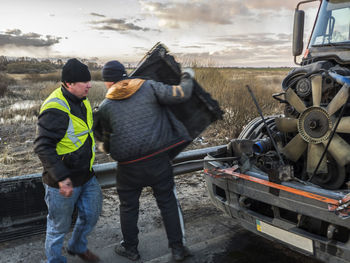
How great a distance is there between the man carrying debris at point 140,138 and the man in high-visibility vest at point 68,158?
24 cm

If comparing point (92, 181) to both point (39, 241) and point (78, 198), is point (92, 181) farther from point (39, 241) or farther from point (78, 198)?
point (39, 241)

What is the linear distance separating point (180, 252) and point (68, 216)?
113 cm

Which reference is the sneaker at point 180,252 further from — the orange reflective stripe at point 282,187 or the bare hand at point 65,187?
the bare hand at point 65,187

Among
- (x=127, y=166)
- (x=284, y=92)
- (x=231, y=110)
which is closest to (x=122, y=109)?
(x=127, y=166)

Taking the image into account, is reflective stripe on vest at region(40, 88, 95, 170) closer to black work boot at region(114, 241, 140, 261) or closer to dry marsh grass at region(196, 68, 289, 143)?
black work boot at region(114, 241, 140, 261)

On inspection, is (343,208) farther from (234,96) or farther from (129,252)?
(234,96)

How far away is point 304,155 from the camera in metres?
3.24

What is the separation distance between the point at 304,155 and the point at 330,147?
397 millimetres

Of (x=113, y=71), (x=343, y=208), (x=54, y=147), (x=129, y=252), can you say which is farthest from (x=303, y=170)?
(x=54, y=147)

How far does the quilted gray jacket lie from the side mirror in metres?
2.04

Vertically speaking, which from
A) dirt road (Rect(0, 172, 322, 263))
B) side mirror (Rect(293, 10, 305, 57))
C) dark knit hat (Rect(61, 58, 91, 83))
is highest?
side mirror (Rect(293, 10, 305, 57))

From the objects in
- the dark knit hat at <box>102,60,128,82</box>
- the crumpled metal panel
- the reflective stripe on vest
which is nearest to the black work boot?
the reflective stripe on vest

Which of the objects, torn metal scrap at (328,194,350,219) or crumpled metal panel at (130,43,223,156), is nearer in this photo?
torn metal scrap at (328,194,350,219)

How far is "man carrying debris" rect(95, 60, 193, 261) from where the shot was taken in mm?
2979
